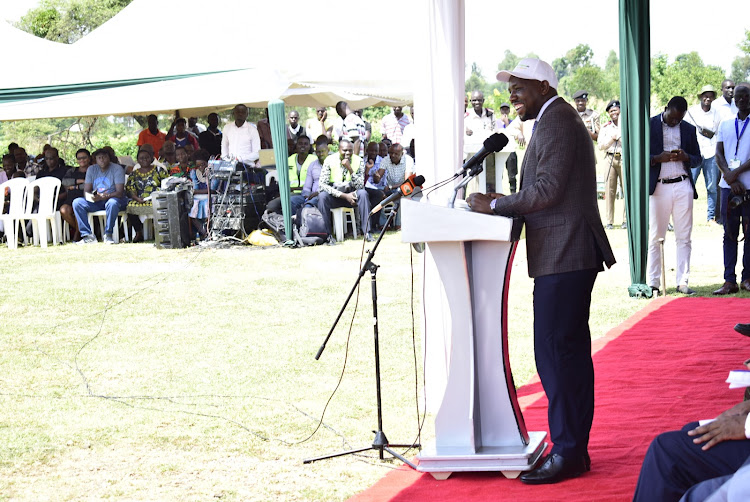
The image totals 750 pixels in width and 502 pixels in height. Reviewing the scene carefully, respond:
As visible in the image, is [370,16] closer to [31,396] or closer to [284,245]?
A: [284,245]

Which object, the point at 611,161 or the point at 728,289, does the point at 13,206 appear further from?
the point at 728,289

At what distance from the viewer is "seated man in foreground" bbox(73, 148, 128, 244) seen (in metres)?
16.1

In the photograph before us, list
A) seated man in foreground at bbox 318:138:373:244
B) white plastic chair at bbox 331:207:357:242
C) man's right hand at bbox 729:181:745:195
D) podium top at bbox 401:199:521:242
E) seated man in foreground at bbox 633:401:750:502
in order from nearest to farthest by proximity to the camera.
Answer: seated man in foreground at bbox 633:401:750:502
podium top at bbox 401:199:521:242
man's right hand at bbox 729:181:745:195
seated man in foreground at bbox 318:138:373:244
white plastic chair at bbox 331:207:357:242

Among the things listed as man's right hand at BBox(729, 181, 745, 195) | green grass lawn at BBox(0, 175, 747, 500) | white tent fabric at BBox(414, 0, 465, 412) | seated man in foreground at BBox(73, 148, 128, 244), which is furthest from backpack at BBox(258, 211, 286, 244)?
white tent fabric at BBox(414, 0, 465, 412)

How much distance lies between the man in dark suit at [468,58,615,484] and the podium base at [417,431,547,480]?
76mm

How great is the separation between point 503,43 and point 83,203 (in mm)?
63141

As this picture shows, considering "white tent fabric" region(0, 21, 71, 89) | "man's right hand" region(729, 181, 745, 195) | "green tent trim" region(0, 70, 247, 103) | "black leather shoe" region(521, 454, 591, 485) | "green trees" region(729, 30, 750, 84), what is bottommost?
"black leather shoe" region(521, 454, 591, 485)

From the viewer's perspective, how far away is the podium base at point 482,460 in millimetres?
4281

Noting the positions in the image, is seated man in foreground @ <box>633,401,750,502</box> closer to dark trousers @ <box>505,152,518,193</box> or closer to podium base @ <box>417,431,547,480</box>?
podium base @ <box>417,431,547,480</box>

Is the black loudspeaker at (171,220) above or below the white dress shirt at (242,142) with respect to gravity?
below

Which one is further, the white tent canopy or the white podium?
the white tent canopy

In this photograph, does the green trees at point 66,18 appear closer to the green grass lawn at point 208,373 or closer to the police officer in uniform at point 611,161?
the police officer in uniform at point 611,161

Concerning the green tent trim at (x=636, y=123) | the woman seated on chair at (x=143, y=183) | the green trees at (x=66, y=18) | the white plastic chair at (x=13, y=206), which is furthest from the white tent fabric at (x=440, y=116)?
the green trees at (x=66, y=18)

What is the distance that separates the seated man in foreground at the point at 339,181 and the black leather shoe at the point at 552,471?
10574 millimetres
